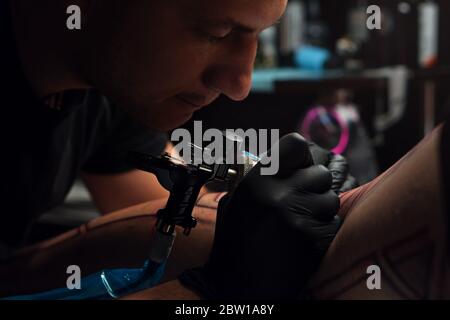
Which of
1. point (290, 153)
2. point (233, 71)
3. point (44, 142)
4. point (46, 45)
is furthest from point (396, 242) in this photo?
point (44, 142)

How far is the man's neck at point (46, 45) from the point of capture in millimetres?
802

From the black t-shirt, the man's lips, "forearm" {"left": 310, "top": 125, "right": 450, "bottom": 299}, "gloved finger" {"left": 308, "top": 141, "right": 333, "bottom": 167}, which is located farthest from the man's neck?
"forearm" {"left": 310, "top": 125, "right": 450, "bottom": 299}

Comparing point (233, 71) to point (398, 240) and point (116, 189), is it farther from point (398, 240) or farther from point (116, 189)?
point (116, 189)

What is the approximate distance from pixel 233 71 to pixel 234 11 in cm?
9

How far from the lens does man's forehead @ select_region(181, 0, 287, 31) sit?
68 centimetres

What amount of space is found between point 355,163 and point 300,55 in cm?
88

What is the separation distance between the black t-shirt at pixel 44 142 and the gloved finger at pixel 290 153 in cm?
50

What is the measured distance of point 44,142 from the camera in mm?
1012

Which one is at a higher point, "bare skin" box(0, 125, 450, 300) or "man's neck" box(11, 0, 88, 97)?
"man's neck" box(11, 0, 88, 97)

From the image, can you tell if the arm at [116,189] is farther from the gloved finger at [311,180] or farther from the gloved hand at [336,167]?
the gloved finger at [311,180]

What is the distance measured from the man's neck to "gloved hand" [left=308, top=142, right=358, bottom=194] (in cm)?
33

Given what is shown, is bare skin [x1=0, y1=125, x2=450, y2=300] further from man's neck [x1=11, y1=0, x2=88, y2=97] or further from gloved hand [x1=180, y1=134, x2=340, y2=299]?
man's neck [x1=11, y1=0, x2=88, y2=97]
